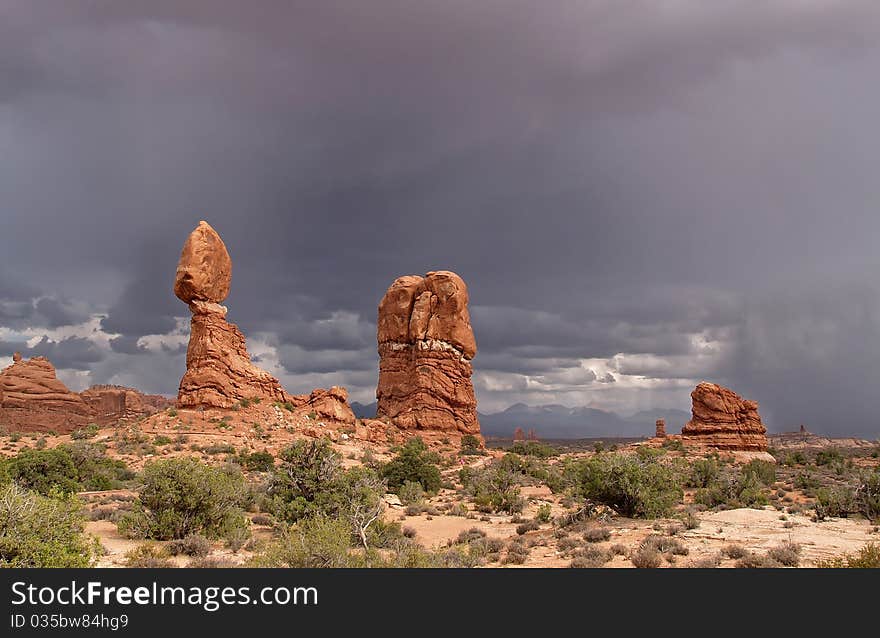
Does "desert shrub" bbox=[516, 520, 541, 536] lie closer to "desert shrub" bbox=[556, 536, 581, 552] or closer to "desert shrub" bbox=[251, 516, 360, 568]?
"desert shrub" bbox=[556, 536, 581, 552]

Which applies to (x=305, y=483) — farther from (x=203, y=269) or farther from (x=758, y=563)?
(x=203, y=269)

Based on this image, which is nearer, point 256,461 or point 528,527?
point 528,527

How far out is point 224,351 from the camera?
45.1m

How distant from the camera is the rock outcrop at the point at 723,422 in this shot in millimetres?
59406

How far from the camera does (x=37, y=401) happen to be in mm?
60094

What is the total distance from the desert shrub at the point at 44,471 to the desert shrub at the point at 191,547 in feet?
37.3

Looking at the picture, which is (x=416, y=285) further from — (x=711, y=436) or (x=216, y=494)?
(x=216, y=494)

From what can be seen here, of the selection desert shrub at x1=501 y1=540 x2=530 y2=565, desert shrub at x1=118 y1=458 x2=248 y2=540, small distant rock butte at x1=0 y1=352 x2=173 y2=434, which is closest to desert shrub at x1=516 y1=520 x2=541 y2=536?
desert shrub at x1=501 y1=540 x2=530 y2=565

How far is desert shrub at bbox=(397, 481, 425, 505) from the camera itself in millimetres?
26309

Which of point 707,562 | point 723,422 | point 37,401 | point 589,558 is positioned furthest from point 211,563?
point 37,401

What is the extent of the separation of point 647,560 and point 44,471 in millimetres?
23519

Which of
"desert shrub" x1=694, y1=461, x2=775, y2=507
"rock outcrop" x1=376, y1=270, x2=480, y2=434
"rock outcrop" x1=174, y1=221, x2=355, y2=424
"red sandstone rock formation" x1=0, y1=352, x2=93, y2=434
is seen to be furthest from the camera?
"rock outcrop" x1=376, y1=270, x2=480, y2=434

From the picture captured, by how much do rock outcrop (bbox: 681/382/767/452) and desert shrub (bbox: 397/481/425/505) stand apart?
4087 centimetres
